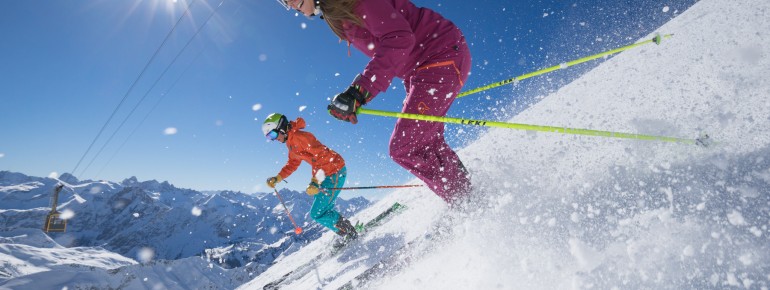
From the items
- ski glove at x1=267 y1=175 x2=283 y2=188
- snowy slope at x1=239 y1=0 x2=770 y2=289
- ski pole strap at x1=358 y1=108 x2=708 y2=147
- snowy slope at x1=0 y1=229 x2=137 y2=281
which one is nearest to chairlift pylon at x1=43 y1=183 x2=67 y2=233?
snowy slope at x1=0 y1=229 x2=137 y2=281

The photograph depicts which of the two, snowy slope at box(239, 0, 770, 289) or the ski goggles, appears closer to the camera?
snowy slope at box(239, 0, 770, 289)

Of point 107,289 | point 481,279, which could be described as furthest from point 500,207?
point 107,289

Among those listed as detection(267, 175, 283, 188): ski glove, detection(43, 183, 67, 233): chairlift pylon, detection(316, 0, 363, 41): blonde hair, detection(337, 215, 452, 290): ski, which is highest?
detection(43, 183, 67, 233): chairlift pylon

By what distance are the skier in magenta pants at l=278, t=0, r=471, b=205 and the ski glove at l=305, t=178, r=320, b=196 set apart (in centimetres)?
284

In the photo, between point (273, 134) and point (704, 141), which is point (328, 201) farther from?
point (704, 141)

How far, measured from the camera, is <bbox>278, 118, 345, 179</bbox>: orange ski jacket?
656 cm

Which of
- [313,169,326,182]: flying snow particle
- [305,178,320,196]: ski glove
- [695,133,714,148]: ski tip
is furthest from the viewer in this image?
[313,169,326,182]: flying snow particle

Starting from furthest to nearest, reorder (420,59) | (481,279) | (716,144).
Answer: (420,59), (716,144), (481,279)

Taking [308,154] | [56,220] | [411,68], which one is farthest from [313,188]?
[56,220]

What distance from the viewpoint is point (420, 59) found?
3.27m

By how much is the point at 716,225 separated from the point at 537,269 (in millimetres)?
Answer: 851

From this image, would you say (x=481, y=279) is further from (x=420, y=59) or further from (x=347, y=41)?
(x=347, y=41)

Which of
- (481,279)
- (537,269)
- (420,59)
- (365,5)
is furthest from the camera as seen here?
(420,59)

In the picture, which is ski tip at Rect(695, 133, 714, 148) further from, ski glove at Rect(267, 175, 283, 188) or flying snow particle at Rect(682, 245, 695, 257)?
ski glove at Rect(267, 175, 283, 188)
